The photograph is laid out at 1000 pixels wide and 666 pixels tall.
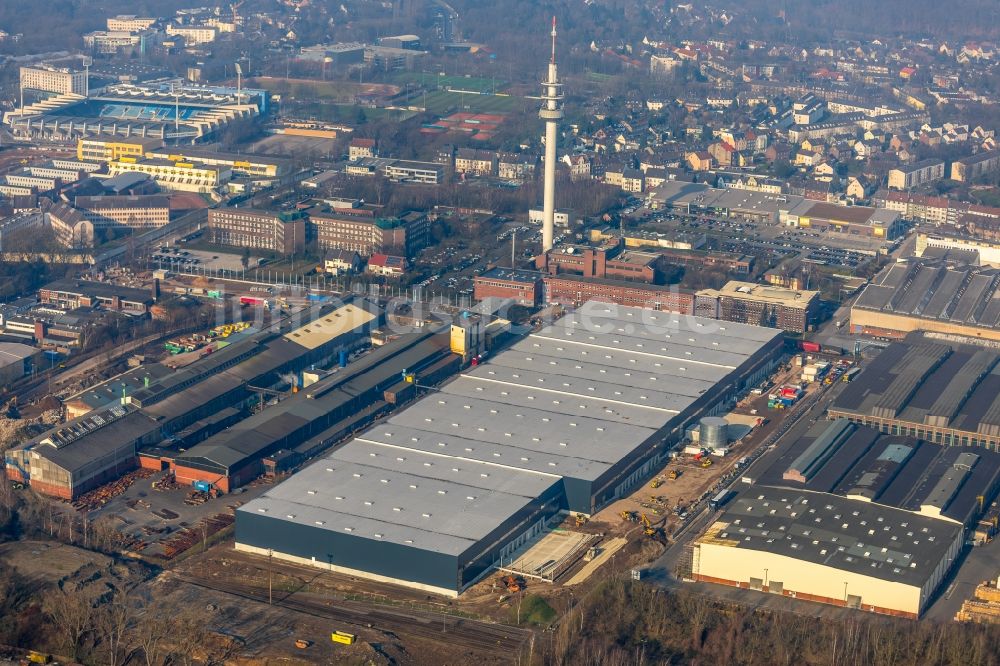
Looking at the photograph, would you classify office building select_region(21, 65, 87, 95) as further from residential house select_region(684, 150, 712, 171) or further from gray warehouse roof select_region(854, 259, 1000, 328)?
gray warehouse roof select_region(854, 259, 1000, 328)

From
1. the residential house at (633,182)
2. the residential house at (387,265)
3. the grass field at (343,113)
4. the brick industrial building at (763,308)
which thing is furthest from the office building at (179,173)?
the brick industrial building at (763,308)

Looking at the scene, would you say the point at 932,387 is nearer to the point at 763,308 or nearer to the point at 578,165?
the point at 763,308

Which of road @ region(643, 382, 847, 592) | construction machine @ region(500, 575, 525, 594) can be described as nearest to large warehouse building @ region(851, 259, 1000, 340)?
road @ region(643, 382, 847, 592)

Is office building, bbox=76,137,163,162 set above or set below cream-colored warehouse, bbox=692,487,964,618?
above

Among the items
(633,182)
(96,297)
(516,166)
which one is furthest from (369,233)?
(633,182)

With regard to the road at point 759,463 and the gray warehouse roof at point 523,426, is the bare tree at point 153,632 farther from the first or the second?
the road at point 759,463

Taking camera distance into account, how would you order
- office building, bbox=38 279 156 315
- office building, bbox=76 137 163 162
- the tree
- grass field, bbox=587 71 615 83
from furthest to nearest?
grass field, bbox=587 71 615 83 → office building, bbox=76 137 163 162 → office building, bbox=38 279 156 315 → the tree

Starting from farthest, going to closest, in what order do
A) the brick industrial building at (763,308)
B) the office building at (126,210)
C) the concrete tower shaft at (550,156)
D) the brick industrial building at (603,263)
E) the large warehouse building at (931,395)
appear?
1. the office building at (126,210)
2. the concrete tower shaft at (550,156)
3. the brick industrial building at (603,263)
4. the brick industrial building at (763,308)
5. the large warehouse building at (931,395)

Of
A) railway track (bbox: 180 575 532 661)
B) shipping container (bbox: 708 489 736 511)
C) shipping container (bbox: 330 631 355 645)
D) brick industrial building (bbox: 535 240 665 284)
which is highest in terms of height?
brick industrial building (bbox: 535 240 665 284)
